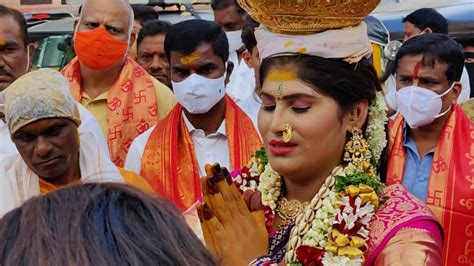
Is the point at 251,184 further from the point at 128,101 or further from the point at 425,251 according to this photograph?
the point at 128,101

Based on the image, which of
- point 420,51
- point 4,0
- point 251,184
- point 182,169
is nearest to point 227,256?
point 251,184

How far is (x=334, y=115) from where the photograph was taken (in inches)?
117

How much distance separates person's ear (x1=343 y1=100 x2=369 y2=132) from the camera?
3.01m

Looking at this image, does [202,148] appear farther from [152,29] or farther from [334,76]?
[152,29]

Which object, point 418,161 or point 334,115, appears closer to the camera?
point 334,115

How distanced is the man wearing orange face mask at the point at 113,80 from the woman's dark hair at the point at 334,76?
2213 mm

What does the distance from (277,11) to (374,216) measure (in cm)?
70

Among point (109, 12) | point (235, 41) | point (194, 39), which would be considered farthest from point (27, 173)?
point (235, 41)

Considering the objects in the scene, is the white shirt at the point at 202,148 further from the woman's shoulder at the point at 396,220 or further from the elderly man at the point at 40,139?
the woman's shoulder at the point at 396,220

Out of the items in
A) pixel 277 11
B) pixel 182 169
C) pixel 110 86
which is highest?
pixel 277 11

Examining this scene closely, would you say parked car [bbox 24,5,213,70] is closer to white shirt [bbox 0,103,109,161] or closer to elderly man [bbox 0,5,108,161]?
elderly man [bbox 0,5,108,161]

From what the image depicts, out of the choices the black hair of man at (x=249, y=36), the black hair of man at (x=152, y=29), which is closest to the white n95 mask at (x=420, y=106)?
the black hair of man at (x=249, y=36)

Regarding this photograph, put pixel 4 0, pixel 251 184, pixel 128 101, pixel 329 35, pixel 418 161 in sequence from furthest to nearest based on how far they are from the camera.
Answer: pixel 4 0
pixel 128 101
pixel 418 161
pixel 251 184
pixel 329 35

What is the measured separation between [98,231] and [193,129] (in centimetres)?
349
